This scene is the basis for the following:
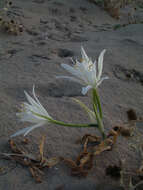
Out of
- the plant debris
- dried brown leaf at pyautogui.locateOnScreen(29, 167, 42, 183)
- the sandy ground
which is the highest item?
the sandy ground

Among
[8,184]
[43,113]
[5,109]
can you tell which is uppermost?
[43,113]

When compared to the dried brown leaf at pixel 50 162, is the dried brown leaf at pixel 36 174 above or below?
below

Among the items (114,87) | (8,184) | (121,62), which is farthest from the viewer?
(121,62)

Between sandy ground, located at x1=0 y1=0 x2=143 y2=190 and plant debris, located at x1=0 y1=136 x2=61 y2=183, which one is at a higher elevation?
sandy ground, located at x1=0 y1=0 x2=143 y2=190

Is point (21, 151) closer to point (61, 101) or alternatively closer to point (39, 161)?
point (39, 161)

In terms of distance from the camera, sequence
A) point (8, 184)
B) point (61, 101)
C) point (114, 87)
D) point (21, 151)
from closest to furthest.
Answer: point (8, 184), point (21, 151), point (61, 101), point (114, 87)

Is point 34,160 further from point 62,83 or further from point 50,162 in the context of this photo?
point 62,83

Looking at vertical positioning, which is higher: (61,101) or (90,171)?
(61,101)

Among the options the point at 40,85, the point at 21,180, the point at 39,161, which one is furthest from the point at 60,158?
the point at 40,85
